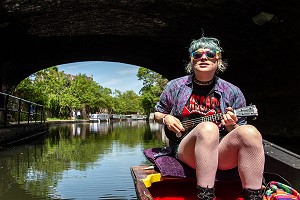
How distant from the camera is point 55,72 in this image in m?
42.5

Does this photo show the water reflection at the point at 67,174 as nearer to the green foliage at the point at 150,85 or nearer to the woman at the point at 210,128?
the woman at the point at 210,128

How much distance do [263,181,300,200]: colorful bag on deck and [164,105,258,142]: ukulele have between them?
0.52 meters

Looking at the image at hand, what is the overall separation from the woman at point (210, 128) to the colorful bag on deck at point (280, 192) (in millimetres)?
179

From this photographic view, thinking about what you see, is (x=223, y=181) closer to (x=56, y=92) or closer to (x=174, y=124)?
(x=174, y=124)

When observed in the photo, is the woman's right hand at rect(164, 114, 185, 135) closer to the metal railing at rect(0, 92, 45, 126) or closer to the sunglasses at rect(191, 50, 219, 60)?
the sunglasses at rect(191, 50, 219, 60)

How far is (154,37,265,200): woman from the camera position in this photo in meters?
2.24

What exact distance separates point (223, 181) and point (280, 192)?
0.44 metres

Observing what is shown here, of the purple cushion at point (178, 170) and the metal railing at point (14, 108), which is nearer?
the purple cushion at point (178, 170)

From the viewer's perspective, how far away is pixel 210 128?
7.50 feet

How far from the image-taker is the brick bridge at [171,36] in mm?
9241

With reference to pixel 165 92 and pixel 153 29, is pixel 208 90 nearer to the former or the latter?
pixel 165 92

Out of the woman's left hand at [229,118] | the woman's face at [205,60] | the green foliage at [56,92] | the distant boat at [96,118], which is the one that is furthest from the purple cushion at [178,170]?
the distant boat at [96,118]

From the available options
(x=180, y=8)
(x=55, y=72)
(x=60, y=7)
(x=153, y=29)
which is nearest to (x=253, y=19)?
(x=180, y=8)

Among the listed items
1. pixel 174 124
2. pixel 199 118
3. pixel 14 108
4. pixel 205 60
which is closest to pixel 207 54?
pixel 205 60
